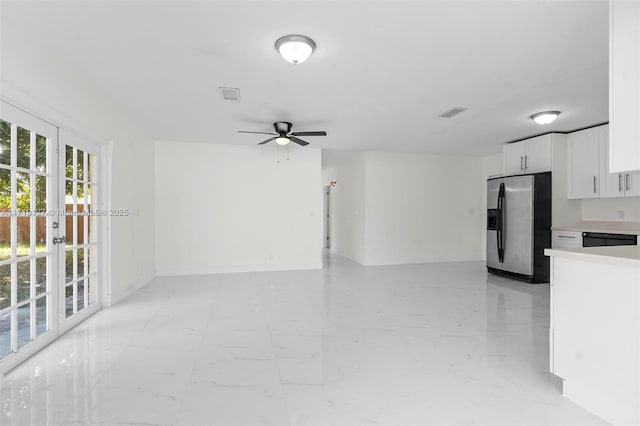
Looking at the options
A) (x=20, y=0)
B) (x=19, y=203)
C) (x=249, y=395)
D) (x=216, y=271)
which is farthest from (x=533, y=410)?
(x=216, y=271)

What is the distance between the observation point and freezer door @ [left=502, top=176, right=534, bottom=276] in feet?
17.9

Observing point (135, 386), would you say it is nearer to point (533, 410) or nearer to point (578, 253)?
point (533, 410)

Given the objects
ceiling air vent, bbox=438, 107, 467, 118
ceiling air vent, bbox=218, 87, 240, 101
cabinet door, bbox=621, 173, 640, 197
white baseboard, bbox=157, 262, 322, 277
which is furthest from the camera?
white baseboard, bbox=157, 262, 322, 277

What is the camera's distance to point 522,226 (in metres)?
5.59

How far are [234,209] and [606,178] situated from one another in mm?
5899

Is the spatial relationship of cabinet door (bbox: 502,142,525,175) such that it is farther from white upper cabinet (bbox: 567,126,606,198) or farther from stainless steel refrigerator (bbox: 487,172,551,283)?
white upper cabinet (bbox: 567,126,606,198)

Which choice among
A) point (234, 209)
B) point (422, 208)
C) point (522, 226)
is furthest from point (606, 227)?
point (234, 209)

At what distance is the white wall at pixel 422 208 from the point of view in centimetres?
726

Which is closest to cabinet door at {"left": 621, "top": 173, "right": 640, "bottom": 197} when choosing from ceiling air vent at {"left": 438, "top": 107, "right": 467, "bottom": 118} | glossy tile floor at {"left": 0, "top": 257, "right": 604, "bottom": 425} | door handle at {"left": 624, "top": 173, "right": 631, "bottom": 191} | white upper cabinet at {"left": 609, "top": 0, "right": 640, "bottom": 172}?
door handle at {"left": 624, "top": 173, "right": 631, "bottom": 191}

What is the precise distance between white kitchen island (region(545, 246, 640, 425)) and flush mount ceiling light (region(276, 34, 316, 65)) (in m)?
2.17

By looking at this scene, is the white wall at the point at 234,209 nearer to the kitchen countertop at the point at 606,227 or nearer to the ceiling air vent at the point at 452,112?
the ceiling air vent at the point at 452,112

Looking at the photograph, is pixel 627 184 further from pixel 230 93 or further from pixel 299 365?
pixel 230 93

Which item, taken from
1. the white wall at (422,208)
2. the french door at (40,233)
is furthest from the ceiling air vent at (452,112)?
the french door at (40,233)

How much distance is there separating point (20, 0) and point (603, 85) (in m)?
4.86
